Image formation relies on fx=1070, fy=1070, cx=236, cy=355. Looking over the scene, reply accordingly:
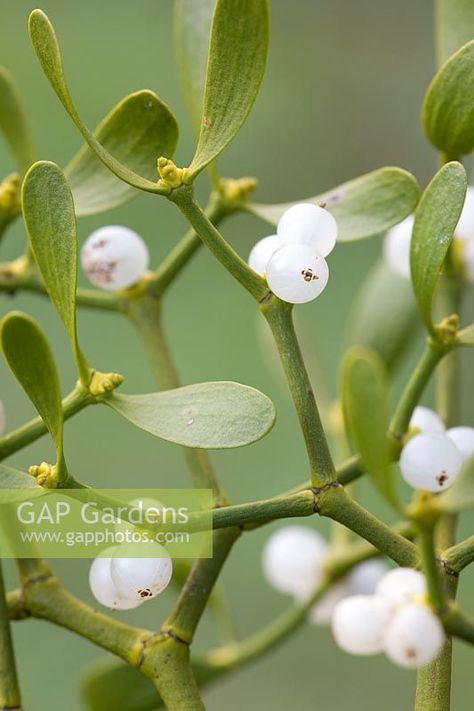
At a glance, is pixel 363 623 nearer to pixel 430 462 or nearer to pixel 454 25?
pixel 430 462

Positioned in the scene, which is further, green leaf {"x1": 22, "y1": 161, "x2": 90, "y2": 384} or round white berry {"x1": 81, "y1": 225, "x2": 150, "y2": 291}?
round white berry {"x1": 81, "y1": 225, "x2": 150, "y2": 291}

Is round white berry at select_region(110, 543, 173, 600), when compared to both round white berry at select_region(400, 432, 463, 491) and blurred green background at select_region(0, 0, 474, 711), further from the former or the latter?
blurred green background at select_region(0, 0, 474, 711)

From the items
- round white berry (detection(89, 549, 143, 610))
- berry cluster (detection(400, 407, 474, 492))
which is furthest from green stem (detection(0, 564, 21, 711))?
berry cluster (detection(400, 407, 474, 492))

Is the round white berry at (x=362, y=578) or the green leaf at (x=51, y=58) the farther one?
the round white berry at (x=362, y=578)

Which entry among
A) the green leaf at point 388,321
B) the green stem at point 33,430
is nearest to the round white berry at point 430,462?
the green stem at point 33,430

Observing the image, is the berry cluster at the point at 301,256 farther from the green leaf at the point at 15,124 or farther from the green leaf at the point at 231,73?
the green leaf at the point at 15,124

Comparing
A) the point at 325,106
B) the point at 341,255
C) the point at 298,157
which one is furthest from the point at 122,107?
the point at 325,106

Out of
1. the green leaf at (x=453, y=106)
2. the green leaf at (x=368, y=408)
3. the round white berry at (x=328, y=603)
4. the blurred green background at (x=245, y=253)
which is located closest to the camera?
the green leaf at (x=368, y=408)

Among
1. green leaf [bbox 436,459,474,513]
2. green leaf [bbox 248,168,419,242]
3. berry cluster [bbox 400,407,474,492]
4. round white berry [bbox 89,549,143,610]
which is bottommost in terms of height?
round white berry [bbox 89,549,143,610]

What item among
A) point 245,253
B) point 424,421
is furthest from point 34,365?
point 245,253
